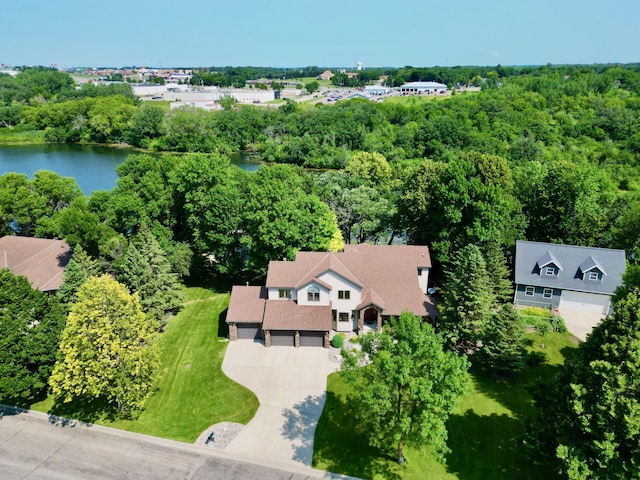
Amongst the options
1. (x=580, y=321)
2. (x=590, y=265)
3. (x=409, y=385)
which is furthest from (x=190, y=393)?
(x=590, y=265)

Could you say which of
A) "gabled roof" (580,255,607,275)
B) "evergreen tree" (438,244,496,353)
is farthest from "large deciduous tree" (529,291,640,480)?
"gabled roof" (580,255,607,275)

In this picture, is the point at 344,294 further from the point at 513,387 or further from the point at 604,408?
the point at 604,408

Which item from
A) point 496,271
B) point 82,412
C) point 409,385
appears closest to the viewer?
point 409,385

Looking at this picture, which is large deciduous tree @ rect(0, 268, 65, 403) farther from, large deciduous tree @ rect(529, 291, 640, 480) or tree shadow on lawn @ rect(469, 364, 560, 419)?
large deciduous tree @ rect(529, 291, 640, 480)

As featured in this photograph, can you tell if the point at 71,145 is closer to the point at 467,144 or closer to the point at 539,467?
the point at 467,144

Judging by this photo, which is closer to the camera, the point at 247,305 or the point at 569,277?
the point at 247,305

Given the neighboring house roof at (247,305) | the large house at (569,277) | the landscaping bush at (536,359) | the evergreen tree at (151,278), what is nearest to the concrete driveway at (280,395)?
the neighboring house roof at (247,305)
